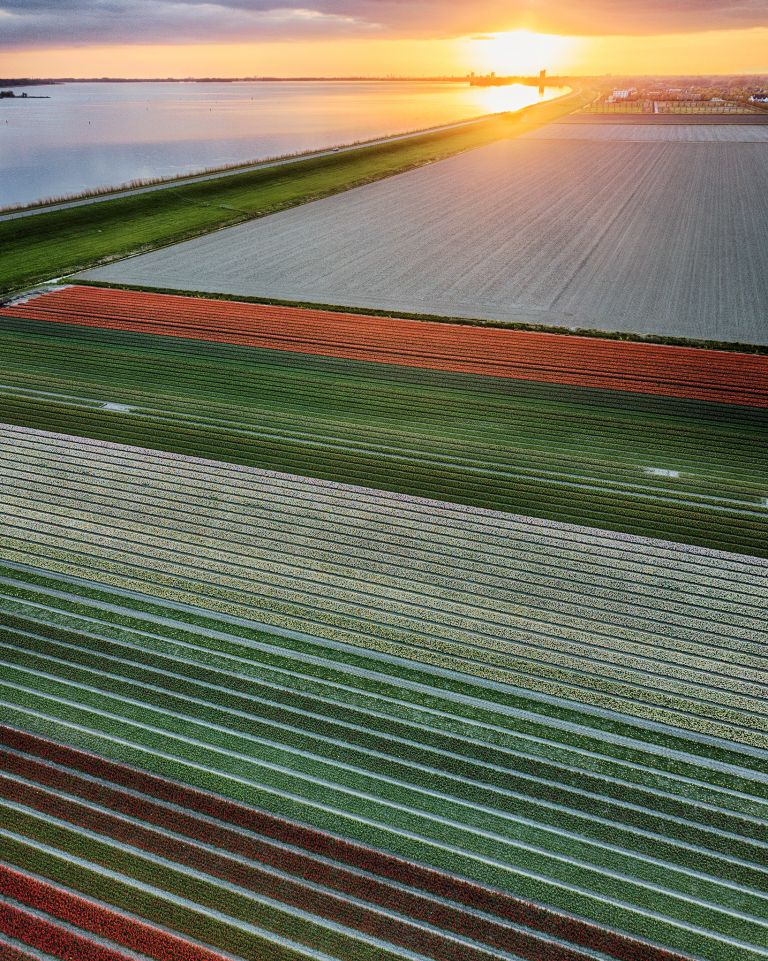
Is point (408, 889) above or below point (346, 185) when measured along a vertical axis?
below

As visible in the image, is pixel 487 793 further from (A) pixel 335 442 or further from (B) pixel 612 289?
(B) pixel 612 289

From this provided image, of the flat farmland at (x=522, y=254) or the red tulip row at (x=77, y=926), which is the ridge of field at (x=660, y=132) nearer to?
the flat farmland at (x=522, y=254)

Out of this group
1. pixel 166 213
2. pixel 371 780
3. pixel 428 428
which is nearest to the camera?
pixel 371 780

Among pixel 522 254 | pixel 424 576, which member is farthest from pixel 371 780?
pixel 522 254

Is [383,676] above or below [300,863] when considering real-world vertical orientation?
above

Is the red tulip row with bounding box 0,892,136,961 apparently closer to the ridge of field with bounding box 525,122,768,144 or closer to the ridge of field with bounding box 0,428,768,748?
the ridge of field with bounding box 0,428,768,748

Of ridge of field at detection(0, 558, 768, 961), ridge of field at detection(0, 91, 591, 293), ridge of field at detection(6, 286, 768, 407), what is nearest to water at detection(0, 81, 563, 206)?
ridge of field at detection(0, 91, 591, 293)

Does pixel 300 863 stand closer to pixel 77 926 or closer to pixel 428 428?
pixel 77 926

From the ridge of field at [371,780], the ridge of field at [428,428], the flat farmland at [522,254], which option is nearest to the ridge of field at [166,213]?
the flat farmland at [522,254]

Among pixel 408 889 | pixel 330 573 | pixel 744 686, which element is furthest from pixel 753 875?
pixel 330 573
